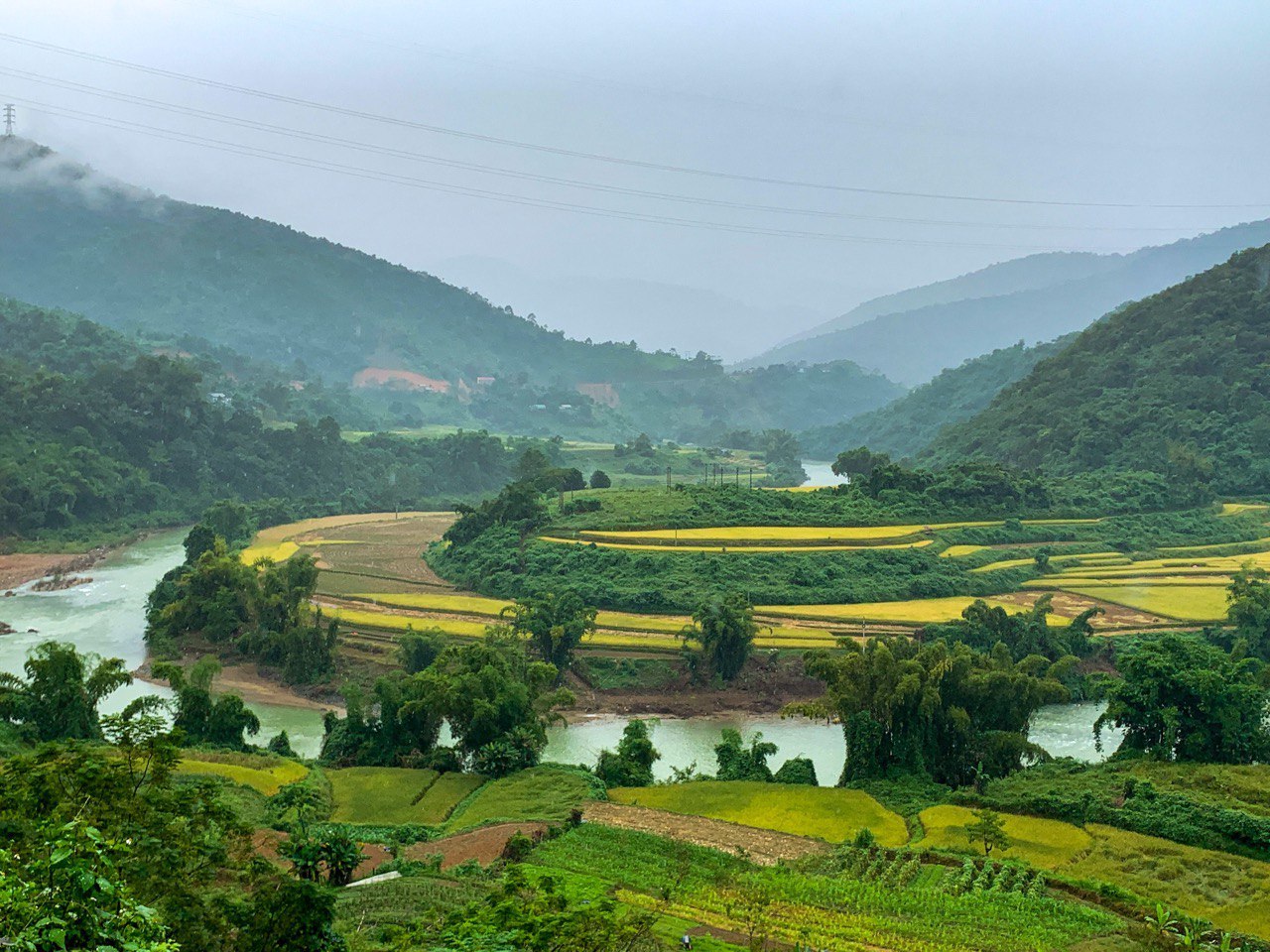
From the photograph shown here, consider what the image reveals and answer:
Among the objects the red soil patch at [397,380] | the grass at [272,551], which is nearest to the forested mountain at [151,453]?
the grass at [272,551]

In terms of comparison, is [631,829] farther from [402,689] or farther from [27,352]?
[27,352]

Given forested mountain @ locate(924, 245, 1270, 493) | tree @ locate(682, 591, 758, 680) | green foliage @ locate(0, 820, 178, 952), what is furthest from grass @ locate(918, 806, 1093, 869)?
forested mountain @ locate(924, 245, 1270, 493)

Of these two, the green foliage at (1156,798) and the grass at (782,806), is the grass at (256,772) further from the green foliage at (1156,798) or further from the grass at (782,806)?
the green foliage at (1156,798)

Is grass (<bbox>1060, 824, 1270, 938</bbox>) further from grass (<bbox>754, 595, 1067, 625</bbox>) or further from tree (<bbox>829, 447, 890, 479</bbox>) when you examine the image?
tree (<bbox>829, 447, 890, 479</bbox>)

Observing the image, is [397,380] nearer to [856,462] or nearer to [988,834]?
[856,462]

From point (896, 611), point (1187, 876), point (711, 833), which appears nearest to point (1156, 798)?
point (1187, 876)
